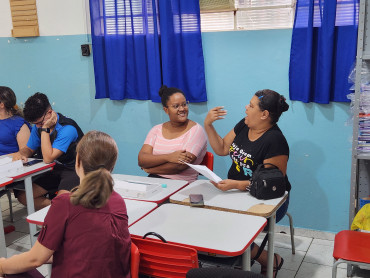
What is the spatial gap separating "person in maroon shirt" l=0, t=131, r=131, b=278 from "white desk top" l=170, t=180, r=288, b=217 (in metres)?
0.69

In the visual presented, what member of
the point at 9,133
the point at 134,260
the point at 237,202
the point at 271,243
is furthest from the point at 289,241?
the point at 9,133

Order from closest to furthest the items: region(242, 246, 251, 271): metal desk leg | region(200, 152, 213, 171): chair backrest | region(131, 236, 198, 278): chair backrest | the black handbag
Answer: region(131, 236, 198, 278): chair backrest
region(242, 246, 251, 271): metal desk leg
the black handbag
region(200, 152, 213, 171): chair backrest

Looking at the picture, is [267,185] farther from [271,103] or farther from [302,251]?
[302,251]

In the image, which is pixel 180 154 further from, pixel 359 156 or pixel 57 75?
pixel 57 75

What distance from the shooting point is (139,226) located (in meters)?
2.08

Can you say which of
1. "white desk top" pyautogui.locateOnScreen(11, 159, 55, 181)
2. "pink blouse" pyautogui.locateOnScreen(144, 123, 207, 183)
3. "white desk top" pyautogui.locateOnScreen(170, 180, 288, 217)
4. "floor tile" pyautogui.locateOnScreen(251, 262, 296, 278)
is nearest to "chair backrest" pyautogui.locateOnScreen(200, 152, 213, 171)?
"pink blouse" pyautogui.locateOnScreen(144, 123, 207, 183)

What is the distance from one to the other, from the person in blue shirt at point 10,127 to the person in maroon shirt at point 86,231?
7.06ft

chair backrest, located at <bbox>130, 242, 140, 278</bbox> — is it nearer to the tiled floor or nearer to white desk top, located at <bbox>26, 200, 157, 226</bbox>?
white desk top, located at <bbox>26, 200, 157, 226</bbox>

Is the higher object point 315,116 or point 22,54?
point 22,54

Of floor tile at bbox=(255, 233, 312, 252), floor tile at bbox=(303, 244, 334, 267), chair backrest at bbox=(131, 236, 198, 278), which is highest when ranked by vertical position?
chair backrest at bbox=(131, 236, 198, 278)

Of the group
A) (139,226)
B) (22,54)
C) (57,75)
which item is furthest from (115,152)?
(22,54)

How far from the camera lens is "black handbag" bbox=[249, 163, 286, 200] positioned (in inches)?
92.3

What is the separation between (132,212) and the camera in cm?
227

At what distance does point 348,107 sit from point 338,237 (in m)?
1.23
